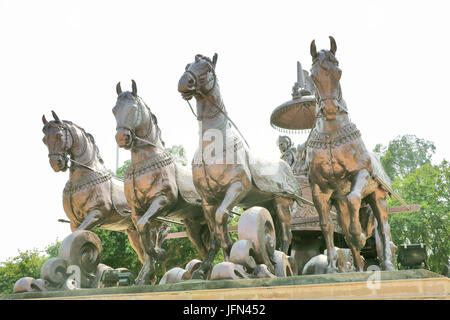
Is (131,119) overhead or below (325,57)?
below

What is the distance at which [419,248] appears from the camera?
8.68m

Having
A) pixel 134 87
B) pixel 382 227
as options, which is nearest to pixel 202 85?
pixel 134 87

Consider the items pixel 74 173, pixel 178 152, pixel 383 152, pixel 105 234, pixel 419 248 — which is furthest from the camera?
pixel 383 152

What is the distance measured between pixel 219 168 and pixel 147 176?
1.45 meters

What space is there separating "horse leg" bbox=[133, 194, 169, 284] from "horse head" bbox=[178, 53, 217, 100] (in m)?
1.69

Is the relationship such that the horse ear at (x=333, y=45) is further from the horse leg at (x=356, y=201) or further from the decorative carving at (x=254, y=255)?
the decorative carving at (x=254, y=255)

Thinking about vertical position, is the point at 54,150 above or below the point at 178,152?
below

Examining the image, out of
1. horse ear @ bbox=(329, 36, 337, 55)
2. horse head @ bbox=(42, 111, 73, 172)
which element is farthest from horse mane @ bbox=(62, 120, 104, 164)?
horse ear @ bbox=(329, 36, 337, 55)

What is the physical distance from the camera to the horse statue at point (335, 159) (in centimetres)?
657

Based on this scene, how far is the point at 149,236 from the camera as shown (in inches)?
298

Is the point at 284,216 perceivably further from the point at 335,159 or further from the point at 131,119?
the point at 131,119

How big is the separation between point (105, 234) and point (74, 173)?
12.9m
